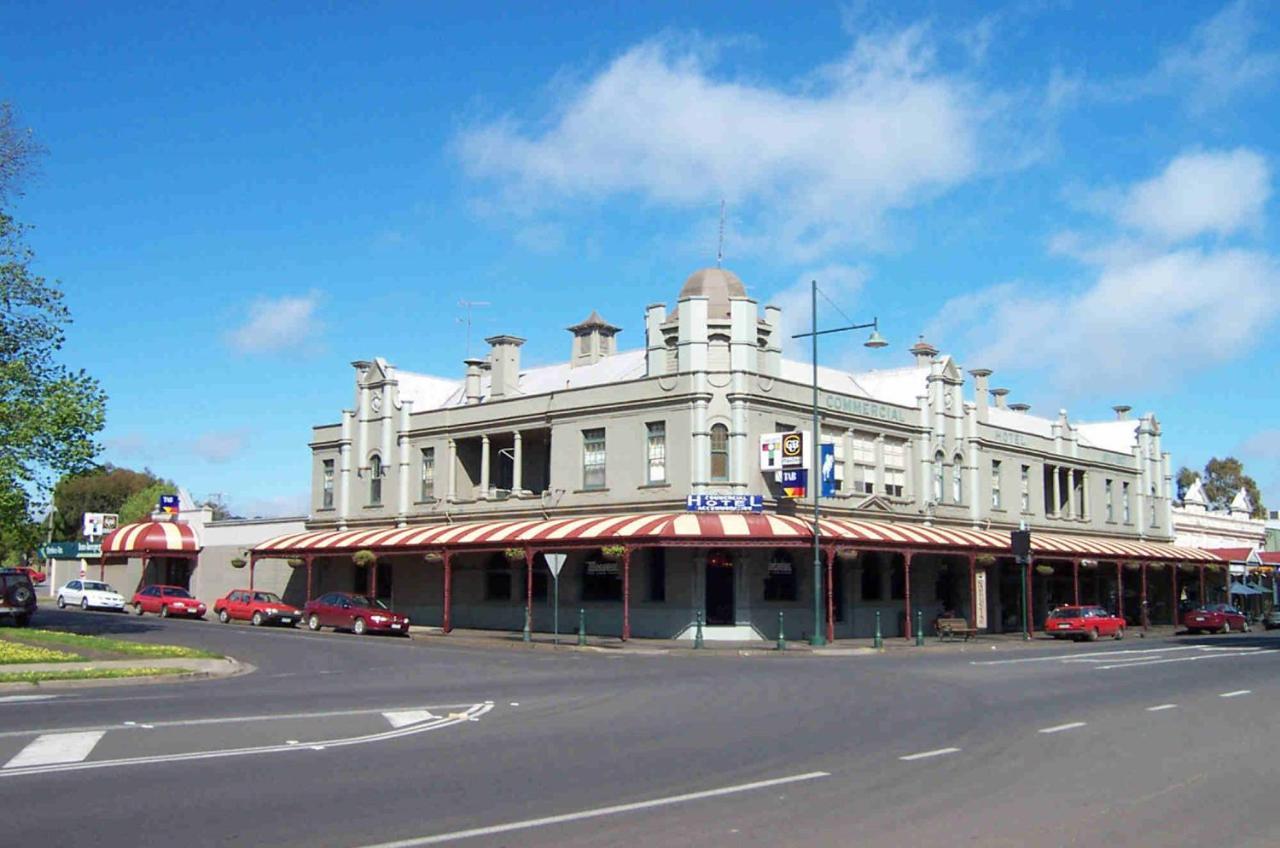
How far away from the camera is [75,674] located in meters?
21.4

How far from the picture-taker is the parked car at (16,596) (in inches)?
1430

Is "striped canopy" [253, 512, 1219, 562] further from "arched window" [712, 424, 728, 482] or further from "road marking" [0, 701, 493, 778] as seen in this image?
"road marking" [0, 701, 493, 778]

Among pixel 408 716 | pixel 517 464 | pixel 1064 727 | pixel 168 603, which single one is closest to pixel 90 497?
pixel 168 603

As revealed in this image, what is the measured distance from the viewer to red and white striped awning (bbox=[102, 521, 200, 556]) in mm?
58250

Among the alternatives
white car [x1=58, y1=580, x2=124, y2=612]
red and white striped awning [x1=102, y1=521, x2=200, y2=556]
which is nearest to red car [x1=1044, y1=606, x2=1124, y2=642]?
white car [x1=58, y1=580, x2=124, y2=612]

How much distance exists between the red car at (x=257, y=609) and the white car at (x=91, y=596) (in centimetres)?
830

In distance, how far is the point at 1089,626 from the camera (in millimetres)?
44469

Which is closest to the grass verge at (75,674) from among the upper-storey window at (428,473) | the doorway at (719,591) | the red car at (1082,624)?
the doorway at (719,591)

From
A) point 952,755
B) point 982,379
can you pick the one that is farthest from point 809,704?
point 982,379

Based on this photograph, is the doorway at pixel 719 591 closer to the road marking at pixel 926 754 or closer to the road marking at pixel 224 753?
the road marking at pixel 224 753

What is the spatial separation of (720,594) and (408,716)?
23831mm

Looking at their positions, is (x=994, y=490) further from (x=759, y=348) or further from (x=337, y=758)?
(x=337, y=758)

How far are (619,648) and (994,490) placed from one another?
23014mm

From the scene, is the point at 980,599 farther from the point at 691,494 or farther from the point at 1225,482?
the point at 1225,482
